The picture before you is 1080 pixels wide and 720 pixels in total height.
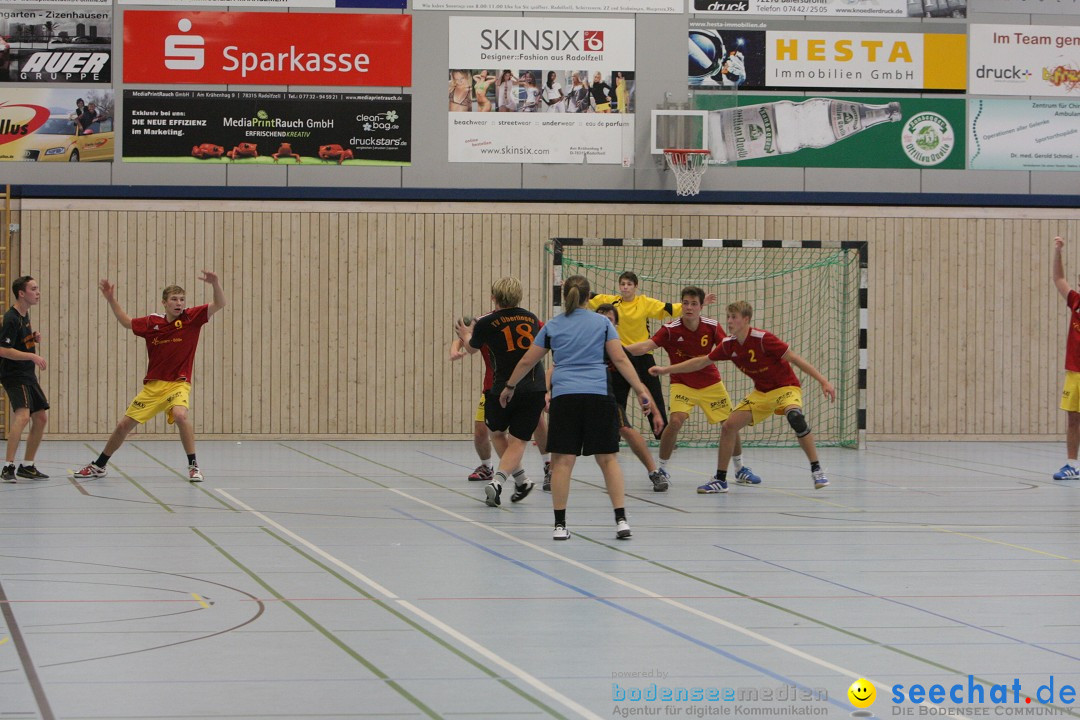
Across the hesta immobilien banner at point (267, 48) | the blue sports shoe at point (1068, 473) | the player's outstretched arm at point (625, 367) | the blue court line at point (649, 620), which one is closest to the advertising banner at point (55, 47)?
the hesta immobilien banner at point (267, 48)

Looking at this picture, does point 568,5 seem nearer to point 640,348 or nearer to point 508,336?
point 640,348

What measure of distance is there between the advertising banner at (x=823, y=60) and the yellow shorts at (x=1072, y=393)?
7.12m

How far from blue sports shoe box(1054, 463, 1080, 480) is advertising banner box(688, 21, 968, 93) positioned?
8119 mm

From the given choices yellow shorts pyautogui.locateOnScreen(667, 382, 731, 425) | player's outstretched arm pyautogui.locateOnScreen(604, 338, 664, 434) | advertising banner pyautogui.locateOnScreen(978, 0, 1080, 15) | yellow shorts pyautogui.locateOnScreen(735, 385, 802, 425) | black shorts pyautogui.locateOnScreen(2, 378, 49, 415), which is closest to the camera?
player's outstretched arm pyautogui.locateOnScreen(604, 338, 664, 434)

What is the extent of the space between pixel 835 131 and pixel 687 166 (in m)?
2.47

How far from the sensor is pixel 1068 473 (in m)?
14.3

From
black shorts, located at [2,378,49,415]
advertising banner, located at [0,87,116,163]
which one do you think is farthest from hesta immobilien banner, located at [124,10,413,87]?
black shorts, located at [2,378,49,415]

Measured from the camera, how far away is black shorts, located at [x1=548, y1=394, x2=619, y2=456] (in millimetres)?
9320

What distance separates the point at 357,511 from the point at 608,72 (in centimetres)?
1102

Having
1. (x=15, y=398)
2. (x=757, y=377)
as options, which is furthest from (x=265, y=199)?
(x=757, y=377)

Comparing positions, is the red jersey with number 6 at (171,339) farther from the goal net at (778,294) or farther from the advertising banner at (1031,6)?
the advertising banner at (1031,6)

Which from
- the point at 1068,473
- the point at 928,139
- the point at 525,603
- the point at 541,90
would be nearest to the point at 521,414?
the point at 525,603

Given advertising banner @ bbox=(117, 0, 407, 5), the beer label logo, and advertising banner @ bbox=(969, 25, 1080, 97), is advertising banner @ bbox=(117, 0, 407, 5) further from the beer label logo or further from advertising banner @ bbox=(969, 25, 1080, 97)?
advertising banner @ bbox=(969, 25, 1080, 97)

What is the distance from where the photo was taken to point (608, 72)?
2009cm
